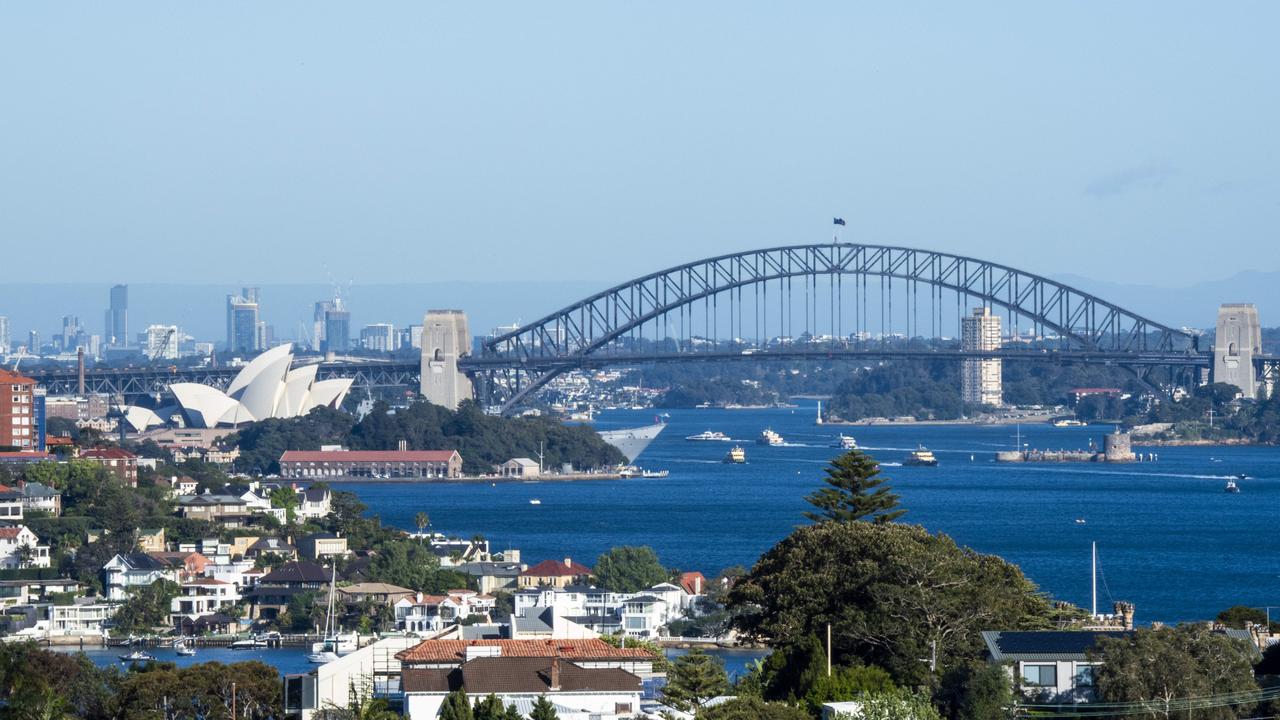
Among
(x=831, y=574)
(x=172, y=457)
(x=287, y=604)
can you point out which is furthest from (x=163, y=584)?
(x=172, y=457)

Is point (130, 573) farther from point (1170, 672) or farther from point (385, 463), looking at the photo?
point (385, 463)

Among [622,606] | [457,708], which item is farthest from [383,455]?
[457,708]

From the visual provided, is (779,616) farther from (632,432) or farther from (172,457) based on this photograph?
(632,432)

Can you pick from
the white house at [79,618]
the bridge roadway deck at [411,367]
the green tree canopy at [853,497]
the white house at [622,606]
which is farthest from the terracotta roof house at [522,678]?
the bridge roadway deck at [411,367]

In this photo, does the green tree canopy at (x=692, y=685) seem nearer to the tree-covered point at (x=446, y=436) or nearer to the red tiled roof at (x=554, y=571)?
the red tiled roof at (x=554, y=571)

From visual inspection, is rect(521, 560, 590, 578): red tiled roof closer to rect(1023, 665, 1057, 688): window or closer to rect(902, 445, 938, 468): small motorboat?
rect(1023, 665, 1057, 688): window

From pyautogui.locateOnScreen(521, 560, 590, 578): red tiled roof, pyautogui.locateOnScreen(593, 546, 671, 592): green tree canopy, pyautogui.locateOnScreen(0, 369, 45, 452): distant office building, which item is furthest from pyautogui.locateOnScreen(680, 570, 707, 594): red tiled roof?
pyautogui.locateOnScreen(0, 369, 45, 452): distant office building
